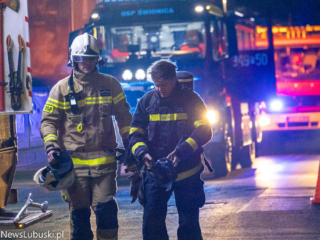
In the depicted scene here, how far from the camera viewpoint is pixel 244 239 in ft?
20.1

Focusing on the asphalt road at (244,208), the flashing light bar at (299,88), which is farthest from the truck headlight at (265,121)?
the asphalt road at (244,208)

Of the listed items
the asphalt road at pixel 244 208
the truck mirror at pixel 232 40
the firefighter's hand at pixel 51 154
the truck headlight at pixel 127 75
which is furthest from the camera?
the truck headlight at pixel 127 75

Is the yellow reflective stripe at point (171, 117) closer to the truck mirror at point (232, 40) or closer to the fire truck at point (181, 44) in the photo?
the fire truck at point (181, 44)

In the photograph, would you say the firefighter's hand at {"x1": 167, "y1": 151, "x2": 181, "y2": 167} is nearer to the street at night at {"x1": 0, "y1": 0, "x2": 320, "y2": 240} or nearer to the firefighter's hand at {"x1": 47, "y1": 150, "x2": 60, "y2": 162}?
the street at night at {"x1": 0, "y1": 0, "x2": 320, "y2": 240}

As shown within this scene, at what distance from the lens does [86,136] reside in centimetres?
498

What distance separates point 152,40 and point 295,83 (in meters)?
6.88

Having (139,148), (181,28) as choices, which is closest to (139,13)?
(181,28)

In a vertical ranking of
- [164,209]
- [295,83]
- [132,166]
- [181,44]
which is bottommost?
[164,209]

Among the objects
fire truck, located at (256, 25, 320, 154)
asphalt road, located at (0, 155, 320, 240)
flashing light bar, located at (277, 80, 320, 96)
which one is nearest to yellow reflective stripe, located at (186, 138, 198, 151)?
asphalt road, located at (0, 155, 320, 240)

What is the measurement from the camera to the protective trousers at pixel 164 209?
15.8ft

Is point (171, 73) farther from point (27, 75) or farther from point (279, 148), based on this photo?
point (279, 148)

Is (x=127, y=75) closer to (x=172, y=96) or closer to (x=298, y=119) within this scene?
(x=172, y=96)

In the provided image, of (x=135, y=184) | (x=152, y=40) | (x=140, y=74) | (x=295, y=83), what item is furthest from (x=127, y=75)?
(x=295, y=83)

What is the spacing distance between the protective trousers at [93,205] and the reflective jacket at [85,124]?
0.11 metres
